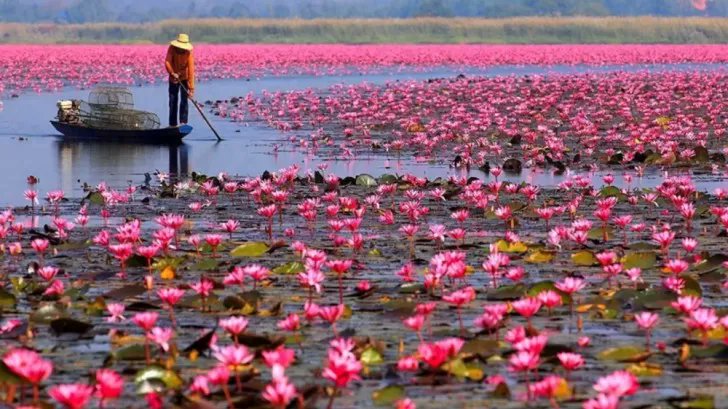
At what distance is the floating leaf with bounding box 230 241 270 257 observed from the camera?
406 inches

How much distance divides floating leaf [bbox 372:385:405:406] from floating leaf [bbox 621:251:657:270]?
3.72 m

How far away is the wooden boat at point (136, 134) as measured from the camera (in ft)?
75.2

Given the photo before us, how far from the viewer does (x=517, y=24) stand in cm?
10725

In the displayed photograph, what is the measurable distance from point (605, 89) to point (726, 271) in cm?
2943

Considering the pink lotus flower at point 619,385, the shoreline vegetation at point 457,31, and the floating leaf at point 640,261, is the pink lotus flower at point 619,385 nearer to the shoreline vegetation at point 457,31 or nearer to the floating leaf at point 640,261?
the floating leaf at point 640,261

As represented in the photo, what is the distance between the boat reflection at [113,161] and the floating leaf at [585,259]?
795 centimetres

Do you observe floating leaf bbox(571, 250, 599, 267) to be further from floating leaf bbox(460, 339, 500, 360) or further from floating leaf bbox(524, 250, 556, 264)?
floating leaf bbox(460, 339, 500, 360)

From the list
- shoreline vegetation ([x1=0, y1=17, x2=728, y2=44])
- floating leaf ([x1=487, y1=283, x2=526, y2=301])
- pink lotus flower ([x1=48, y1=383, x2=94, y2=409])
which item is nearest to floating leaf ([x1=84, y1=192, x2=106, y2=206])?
floating leaf ([x1=487, y1=283, x2=526, y2=301])

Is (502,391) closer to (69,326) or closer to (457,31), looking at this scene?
(69,326)

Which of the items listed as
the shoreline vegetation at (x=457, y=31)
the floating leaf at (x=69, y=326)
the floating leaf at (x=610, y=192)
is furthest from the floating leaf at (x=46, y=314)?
the shoreline vegetation at (x=457, y=31)

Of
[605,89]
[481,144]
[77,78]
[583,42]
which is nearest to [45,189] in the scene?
[481,144]

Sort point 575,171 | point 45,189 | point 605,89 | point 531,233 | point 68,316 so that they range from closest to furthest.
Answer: point 68,316 < point 531,233 < point 45,189 < point 575,171 < point 605,89

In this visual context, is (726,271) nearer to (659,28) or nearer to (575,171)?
(575,171)

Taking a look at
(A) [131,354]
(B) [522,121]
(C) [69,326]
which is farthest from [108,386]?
(B) [522,121]
